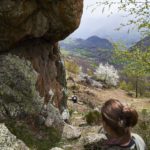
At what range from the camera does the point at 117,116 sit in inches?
171

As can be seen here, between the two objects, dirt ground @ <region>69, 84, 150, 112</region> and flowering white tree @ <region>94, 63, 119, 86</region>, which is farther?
flowering white tree @ <region>94, 63, 119, 86</region>

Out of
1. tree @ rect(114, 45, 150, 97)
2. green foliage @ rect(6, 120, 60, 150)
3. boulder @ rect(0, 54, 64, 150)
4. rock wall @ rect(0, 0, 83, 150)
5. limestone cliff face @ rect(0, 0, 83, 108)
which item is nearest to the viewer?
limestone cliff face @ rect(0, 0, 83, 108)

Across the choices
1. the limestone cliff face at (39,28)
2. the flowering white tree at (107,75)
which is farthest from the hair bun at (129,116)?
the flowering white tree at (107,75)

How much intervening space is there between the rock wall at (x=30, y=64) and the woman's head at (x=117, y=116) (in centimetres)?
879

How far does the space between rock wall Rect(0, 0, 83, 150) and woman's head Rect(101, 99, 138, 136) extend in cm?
879

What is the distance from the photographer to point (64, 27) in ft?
48.2

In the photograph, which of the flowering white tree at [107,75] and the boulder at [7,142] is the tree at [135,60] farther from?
the flowering white tree at [107,75]

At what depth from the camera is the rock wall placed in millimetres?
13289

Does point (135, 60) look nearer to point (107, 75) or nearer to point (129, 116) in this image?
point (129, 116)

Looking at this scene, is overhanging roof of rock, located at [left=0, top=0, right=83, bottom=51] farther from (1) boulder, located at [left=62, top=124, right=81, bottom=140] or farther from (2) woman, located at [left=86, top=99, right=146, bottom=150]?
(2) woman, located at [left=86, top=99, right=146, bottom=150]

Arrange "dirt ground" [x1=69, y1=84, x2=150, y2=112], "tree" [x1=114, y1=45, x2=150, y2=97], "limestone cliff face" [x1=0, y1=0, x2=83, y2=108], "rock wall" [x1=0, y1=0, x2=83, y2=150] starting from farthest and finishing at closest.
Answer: "dirt ground" [x1=69, y1=84, x2=150, y2=112], "tree" [x1=114, y1=45, x2=150, y2=97], "rock wall" [x1=0, y1=0, x2=83, y2=150], "limestone cliff face" [x1=0, y1=0, x2=83, y2=108]

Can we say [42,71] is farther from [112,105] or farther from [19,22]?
[112,105]

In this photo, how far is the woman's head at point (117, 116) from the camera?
432 centimetres

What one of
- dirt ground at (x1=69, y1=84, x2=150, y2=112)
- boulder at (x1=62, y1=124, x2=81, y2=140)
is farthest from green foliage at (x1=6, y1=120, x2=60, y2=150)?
dirt ground at (x1=69, y1=84, x2=150, y2=112)
